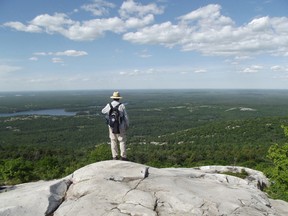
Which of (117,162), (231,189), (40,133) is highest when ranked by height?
(117,162)

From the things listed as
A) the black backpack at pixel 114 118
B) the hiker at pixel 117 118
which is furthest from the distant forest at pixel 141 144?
the black backpack at pixel 114 118

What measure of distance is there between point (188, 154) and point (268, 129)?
53532 mm

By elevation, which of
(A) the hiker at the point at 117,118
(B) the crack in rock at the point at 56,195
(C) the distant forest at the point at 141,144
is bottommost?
(C) the distant forest at the point at 141,144

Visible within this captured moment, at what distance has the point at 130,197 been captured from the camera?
950 cm

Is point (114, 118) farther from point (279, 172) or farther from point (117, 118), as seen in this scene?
point (279, 172)

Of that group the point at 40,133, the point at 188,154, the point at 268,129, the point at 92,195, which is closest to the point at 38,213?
the point at 92,195

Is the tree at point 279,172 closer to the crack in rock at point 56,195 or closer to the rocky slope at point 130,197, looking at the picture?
the rocky slope at point 130,197

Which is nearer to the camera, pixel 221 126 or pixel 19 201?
pixel 19 201

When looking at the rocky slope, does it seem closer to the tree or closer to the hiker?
the hiker

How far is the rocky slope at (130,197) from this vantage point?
888 centimetres

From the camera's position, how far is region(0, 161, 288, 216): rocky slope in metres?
8.88

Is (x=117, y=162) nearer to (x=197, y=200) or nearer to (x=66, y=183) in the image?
(x=66, y=183)

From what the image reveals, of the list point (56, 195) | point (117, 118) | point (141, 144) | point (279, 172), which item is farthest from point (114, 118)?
point (141, 144)

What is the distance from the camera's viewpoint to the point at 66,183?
36.1 ft
